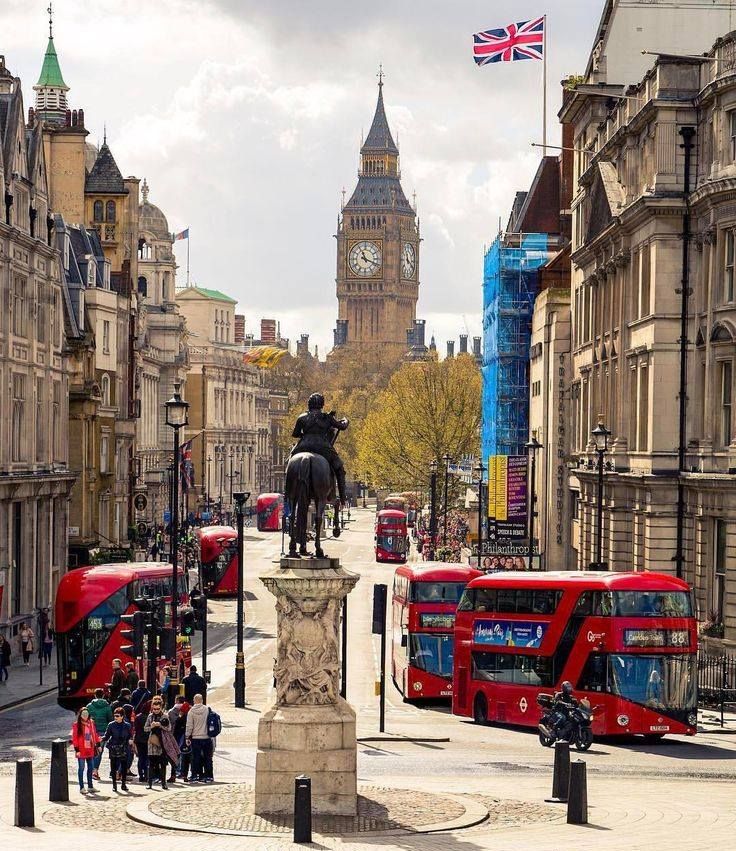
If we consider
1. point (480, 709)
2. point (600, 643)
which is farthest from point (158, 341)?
point (600, 643)

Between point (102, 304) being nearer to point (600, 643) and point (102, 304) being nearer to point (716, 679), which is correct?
point (716, 679)

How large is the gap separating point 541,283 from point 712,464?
1785 inches

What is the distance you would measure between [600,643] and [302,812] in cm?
1627

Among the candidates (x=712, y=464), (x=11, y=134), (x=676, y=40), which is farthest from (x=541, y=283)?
(x=712, y=464)

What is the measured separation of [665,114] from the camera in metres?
54.7

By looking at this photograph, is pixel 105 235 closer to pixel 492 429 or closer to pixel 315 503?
pixel 492 429

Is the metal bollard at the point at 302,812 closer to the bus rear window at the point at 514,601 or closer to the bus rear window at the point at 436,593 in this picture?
the bus rear window at the point at 514,601

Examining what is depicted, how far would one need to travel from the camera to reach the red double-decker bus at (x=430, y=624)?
5062 centimetres

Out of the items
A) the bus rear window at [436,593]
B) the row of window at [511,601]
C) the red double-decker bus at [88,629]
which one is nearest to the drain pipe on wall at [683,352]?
the bus rear window at [436,593]

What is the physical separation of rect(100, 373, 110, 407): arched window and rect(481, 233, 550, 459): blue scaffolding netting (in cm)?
2020

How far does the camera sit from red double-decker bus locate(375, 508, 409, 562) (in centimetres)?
11244

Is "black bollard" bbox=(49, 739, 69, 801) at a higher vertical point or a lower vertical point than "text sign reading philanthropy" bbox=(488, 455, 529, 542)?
lower

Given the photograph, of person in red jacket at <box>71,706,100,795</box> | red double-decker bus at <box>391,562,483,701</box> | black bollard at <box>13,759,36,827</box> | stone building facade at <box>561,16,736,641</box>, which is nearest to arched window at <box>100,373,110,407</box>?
stone building facade at <box>561,16,736,641</box>

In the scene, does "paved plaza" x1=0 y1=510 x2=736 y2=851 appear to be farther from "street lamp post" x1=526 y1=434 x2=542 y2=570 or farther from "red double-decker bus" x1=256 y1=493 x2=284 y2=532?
"red double-decker bus" x1=256 y1=493 x2=284 y2=532
